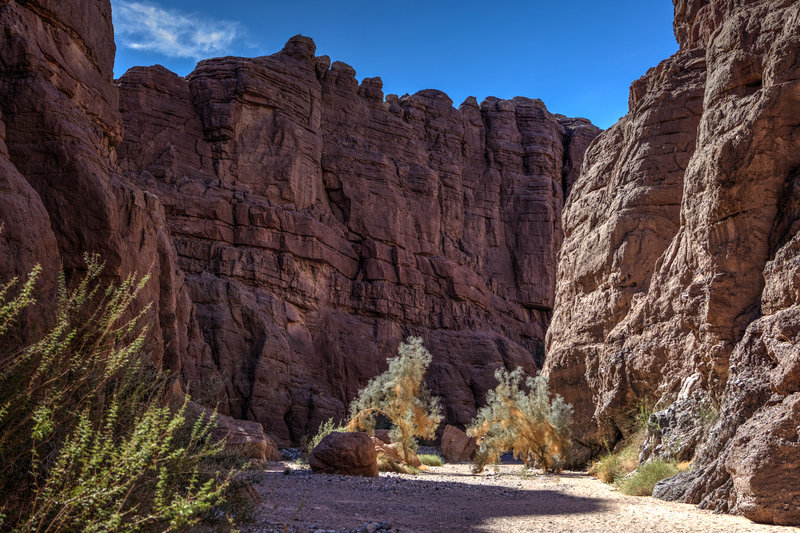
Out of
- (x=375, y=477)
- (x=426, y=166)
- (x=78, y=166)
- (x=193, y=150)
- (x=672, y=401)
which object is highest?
(x=426, y=166)

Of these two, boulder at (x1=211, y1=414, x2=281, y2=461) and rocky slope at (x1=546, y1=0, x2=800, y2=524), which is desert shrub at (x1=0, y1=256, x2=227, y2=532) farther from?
boulder at (x1=211, y1=414, x2=281, y2=461)

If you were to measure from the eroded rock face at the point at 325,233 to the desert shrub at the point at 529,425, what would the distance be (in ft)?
44.8

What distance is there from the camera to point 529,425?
18609 millimetres

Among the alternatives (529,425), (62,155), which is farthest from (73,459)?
(529,425)

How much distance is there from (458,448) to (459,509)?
19.7 m

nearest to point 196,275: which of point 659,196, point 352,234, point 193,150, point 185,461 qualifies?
point 193,150

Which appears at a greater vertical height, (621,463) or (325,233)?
(325,233)

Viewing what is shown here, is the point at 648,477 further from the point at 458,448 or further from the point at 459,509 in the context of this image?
the point at 458,448

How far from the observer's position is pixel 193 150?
123 ft

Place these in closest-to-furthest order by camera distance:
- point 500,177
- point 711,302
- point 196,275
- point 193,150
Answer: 1. point 711,302
2. point 196,275
3. point 193,150
4. point 500,177

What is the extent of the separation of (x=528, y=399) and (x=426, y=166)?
31120mm

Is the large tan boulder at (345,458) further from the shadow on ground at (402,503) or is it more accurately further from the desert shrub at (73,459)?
the desert shrub at (73,459)

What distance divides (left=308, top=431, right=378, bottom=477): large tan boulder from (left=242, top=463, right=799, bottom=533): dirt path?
0.59 metres

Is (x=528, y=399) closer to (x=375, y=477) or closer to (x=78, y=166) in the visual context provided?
(x=375, y=477)
